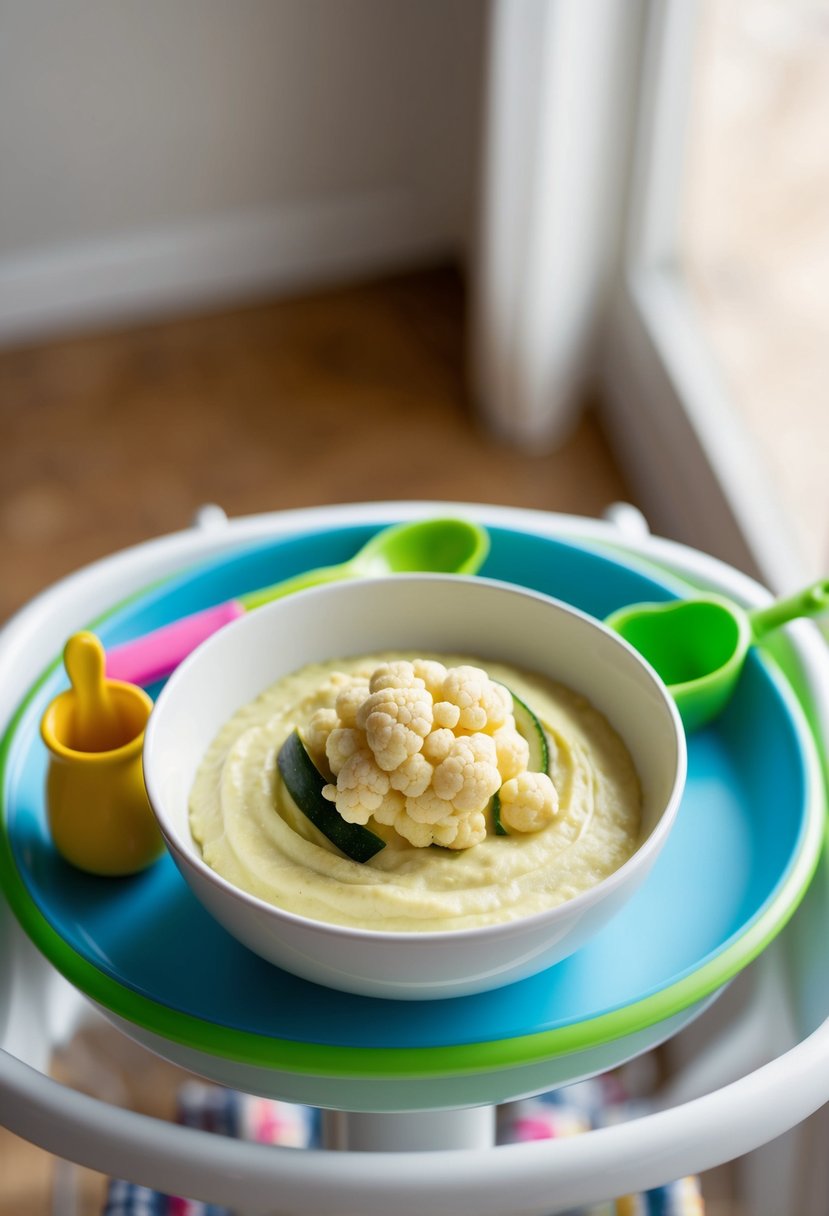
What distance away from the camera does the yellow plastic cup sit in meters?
0.70

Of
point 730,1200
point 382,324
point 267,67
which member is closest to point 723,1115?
point 730,1200

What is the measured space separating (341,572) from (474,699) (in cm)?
25

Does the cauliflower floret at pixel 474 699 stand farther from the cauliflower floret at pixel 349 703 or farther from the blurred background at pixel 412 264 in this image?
the blurred background at pixel 412 264

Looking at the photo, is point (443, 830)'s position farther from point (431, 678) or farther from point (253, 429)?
point (253, 429)

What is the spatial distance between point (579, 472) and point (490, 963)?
1486mm

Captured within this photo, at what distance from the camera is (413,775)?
2.03ft

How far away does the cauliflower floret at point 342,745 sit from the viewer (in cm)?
64

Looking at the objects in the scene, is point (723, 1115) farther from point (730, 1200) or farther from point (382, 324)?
point (382, 324)

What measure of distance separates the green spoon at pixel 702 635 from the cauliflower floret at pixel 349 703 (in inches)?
8.6

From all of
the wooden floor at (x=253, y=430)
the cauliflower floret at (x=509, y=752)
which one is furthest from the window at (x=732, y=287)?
the cauliflower floret at (x=509, y=752)

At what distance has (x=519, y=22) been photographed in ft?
5.44

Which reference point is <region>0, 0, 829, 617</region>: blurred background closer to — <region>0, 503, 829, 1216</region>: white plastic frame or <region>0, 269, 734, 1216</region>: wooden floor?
<region>0, 269, 734, 1216</region>: wooden floor

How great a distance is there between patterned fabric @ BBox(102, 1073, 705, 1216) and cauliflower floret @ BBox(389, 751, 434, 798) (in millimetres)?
517

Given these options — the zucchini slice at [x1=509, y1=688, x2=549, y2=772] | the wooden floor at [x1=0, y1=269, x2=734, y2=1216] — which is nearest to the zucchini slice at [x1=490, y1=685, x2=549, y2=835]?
the zucchini slice at [x1=509, y1=688, x2=549, y2=772]
